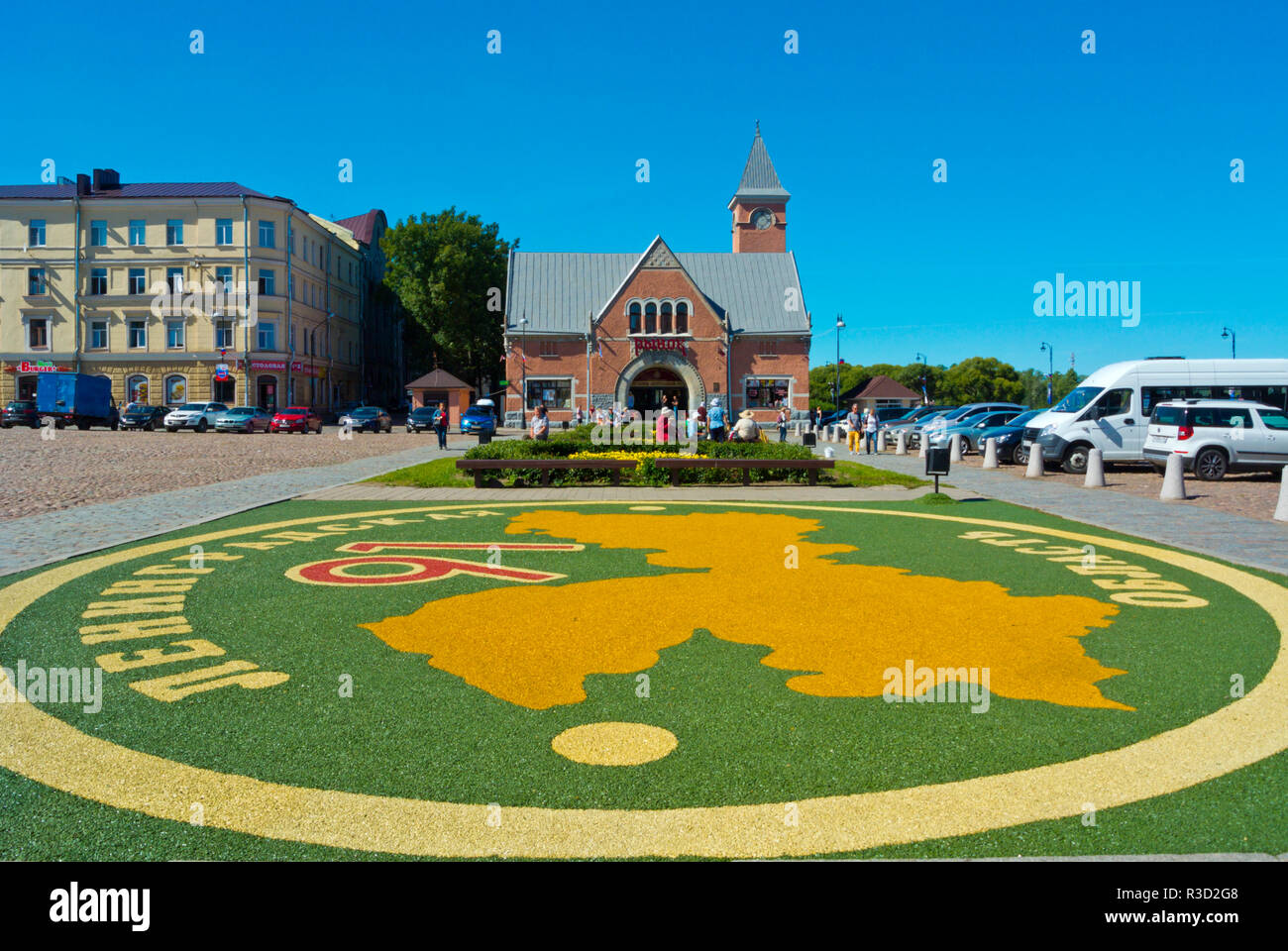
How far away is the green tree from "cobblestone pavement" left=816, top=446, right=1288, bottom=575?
2227 inches

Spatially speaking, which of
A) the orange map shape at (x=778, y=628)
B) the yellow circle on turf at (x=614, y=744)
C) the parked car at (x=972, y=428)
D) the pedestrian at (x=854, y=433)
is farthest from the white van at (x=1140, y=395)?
the yellow circle on turf at (x=614, y=744)

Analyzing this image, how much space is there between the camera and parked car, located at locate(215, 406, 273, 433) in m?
47.3

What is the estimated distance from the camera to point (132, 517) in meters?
13.5

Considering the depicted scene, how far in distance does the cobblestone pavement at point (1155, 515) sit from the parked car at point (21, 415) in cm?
4666

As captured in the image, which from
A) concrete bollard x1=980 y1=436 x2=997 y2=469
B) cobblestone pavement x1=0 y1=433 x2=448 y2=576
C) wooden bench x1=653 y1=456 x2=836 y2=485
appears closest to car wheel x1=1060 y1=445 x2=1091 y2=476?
concrete bollard x1=980 y1=436 x2=997 y2=469

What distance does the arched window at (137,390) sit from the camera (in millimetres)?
59625

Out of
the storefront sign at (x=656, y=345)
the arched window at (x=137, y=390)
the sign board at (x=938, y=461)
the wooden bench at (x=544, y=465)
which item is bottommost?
the wooden bench at (x=544, y=465)

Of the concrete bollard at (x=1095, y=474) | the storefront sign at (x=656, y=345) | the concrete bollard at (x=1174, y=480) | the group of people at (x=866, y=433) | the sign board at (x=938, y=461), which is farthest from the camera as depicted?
the storefront sign at (x=656, y=345)

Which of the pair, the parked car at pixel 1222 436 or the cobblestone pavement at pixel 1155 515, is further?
the parked car at pixel 1222 436

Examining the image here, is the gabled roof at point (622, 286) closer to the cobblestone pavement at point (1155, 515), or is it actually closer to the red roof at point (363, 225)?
the red roof at point (363, 225)

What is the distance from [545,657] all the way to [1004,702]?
3024 mm
